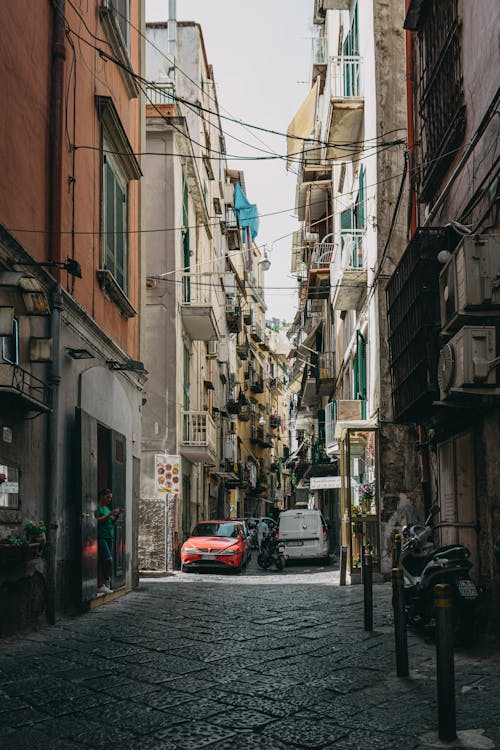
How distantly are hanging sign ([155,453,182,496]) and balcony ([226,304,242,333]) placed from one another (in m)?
24.4

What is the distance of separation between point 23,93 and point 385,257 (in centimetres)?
936

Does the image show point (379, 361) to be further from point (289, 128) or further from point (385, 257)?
point (289, 128)

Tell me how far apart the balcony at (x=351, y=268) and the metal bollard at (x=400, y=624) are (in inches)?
516

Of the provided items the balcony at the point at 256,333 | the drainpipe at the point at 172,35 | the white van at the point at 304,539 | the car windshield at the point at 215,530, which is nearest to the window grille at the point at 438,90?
the car windshield at the point at 215,530

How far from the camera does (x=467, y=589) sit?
803 centimetres

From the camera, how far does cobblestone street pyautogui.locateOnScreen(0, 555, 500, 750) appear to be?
16.5 feet

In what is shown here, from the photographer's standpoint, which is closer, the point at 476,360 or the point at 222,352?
the point at 476,360

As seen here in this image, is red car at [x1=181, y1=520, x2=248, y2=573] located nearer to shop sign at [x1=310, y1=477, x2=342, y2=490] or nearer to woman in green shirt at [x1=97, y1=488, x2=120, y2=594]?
A: shop sign at [x1=310, y1=477, x2=342, y2=490]

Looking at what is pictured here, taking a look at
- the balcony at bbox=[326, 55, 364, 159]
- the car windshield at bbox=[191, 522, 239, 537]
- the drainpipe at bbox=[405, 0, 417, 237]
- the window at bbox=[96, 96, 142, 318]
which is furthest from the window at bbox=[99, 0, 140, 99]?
the car windshield at bbox=[191, 522, 239, 537]

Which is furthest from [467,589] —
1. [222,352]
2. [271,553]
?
[222,352]

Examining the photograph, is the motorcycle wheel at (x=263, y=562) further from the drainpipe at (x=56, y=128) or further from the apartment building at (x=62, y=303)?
the drainpipe at (x=56, y=128)

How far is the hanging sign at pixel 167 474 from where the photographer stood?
67.3 ft

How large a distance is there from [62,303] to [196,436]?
603 inches

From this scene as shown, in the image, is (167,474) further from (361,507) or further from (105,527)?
(105,527)
